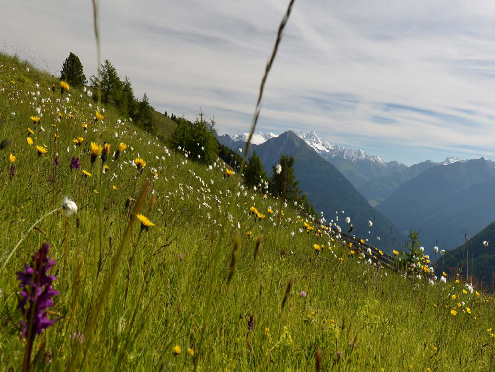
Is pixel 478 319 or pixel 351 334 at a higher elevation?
pixel 351 334

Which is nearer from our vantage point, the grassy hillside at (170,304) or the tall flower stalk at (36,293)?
the tall flower stalk at (36,293)

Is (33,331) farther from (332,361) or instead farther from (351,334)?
(351,334)

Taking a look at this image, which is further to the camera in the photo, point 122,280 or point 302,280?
point 302,280

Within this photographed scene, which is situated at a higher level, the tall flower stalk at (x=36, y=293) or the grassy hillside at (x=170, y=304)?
the tall flower stalk at (x=36, y=293)

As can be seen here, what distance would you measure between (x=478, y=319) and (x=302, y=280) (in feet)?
13.0

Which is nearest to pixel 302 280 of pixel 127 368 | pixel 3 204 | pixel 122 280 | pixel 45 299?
pixel 122 280

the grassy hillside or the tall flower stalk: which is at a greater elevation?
the tall flower stalk

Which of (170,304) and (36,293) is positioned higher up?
(36,293)

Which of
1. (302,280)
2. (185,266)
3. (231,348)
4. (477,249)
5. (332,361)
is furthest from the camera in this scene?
(477,249)

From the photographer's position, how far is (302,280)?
3.65m

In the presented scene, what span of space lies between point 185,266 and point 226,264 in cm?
44

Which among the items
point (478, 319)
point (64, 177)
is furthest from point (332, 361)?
point (478, 319)

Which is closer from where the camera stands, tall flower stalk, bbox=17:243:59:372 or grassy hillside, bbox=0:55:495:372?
tall flower stalk, bbox=17:243:59:372

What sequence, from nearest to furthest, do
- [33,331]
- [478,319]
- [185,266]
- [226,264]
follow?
[33,331]
[185,266]
[226,264]
[478,319]
